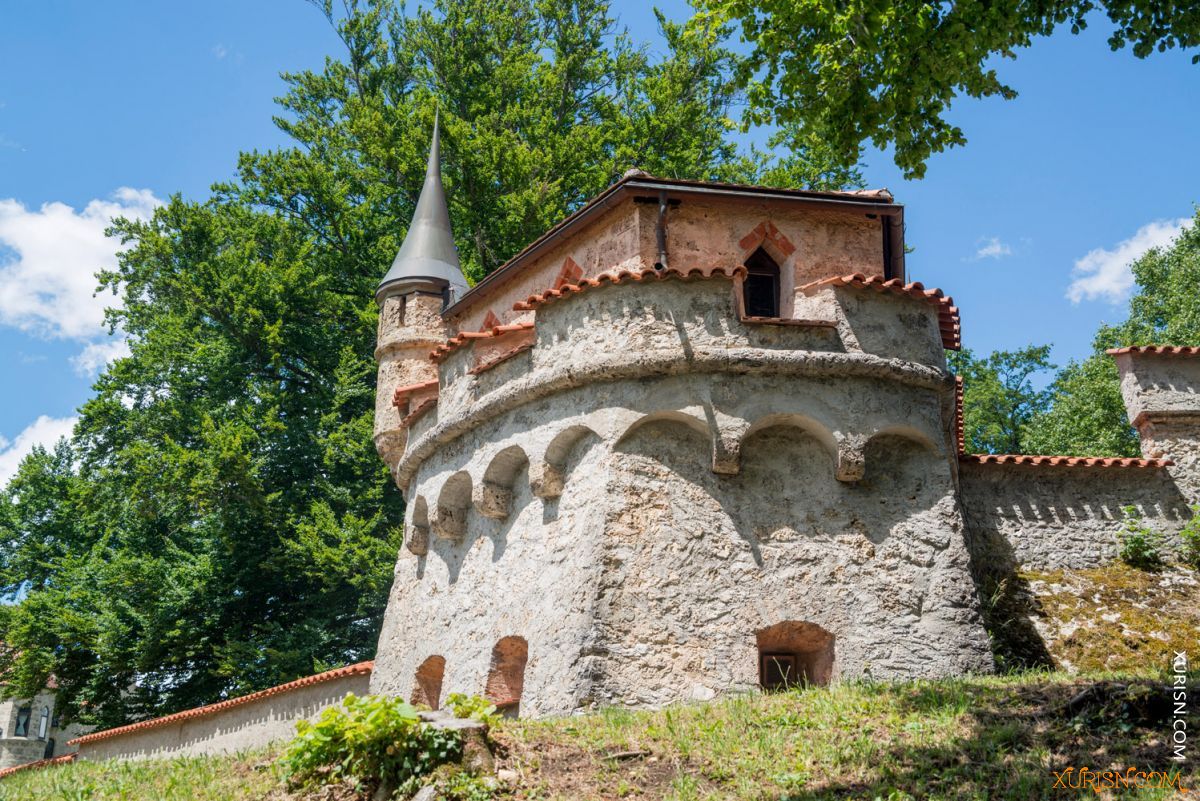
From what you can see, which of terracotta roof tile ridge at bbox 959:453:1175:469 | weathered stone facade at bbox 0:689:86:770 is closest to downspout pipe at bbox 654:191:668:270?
terracotta roof tile ridge at bbox 959:453:1175:469

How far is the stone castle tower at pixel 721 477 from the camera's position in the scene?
10.5m

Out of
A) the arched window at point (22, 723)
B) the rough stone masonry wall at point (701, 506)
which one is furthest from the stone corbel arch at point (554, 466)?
the arched window at point (22, 723)

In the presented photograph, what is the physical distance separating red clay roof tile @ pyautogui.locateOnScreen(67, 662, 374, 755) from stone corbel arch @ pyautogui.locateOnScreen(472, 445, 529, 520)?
130 inches

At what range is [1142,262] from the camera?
91.6 feet

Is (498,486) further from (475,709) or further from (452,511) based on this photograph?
(475,709)

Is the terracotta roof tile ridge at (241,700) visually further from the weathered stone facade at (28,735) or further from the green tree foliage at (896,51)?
the weathered stone facade at (28,735)

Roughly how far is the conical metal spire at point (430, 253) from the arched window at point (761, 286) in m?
5.54

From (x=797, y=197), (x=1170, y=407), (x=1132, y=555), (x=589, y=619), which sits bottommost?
(x=589, y=619)

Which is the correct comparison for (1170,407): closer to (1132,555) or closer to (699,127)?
(1132,555)

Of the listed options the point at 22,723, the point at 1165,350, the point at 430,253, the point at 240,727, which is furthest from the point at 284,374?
the point at 22,723

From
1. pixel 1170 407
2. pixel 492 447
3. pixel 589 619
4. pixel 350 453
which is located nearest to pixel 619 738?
pixel 589 619

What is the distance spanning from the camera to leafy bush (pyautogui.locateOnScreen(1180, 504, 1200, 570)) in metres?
12.7

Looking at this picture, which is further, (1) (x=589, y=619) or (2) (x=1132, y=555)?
(2) (x=1132, y=555)

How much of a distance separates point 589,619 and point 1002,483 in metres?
5.30
